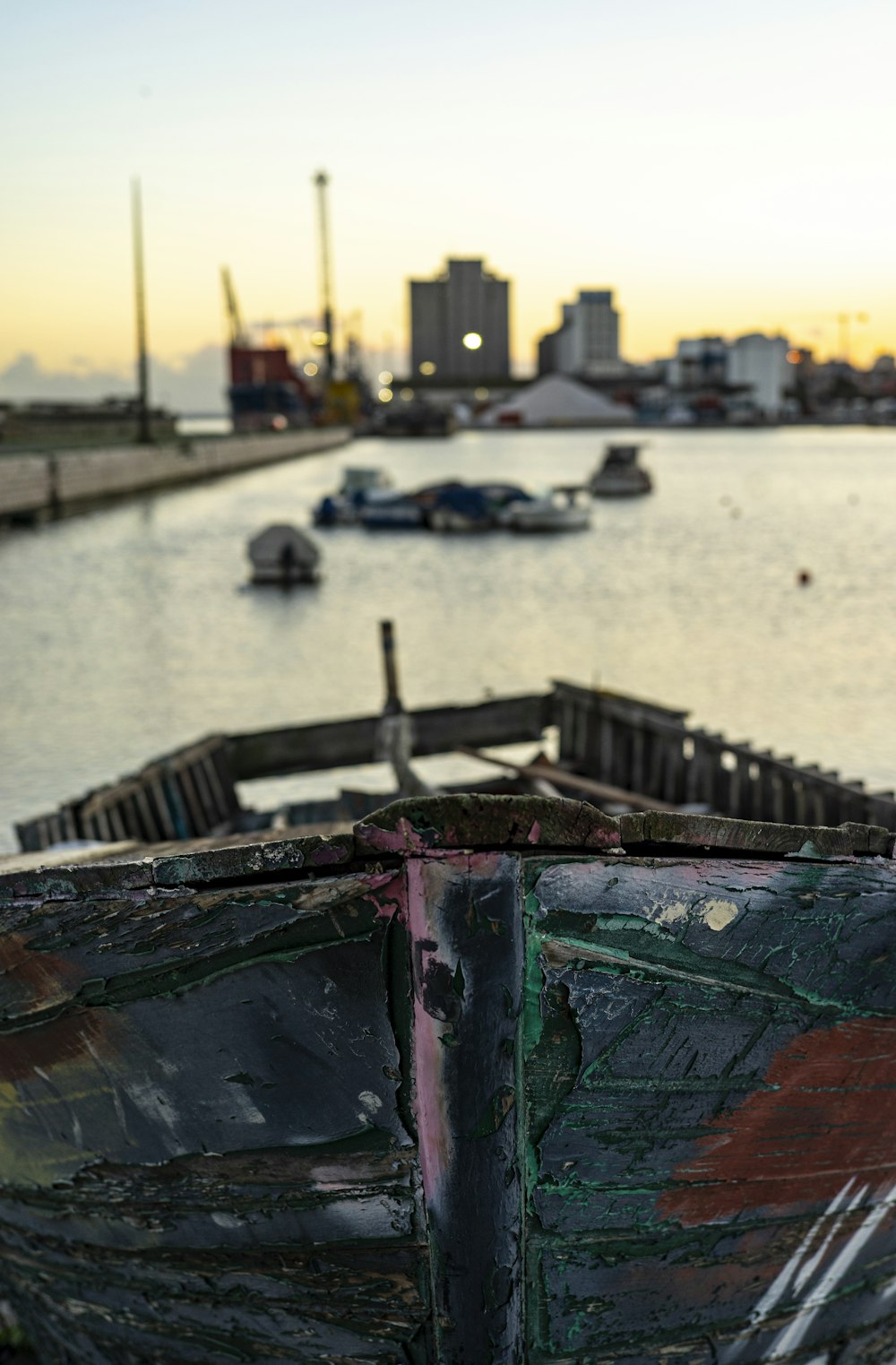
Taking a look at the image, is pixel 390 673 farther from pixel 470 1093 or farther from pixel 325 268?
pixel 325 268

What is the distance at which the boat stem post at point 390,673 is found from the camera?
11.6 m

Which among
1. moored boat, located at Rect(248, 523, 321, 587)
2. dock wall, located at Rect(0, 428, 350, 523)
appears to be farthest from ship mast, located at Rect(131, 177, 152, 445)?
moored boat, located at Rect(248, 523, 321, 587)

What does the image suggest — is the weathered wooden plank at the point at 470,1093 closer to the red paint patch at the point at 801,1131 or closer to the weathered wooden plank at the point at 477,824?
the weathered wooden plank at the point at 477,824

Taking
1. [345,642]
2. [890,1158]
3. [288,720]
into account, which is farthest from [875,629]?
[890,1158]

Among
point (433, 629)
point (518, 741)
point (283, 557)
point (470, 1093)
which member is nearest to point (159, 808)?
point (518, 741)

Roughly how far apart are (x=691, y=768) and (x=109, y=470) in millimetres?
61289

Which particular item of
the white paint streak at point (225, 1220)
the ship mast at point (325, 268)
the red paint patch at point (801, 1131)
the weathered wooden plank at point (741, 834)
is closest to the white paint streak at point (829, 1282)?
the red paint patch at point (801, 1131)

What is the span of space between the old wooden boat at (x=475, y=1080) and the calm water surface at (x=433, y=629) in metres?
9.84

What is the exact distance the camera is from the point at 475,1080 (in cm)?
324

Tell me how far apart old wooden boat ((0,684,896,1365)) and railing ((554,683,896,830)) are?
4.12 m

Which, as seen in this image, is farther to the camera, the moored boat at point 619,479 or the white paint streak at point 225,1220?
the moored boat at point 619,479

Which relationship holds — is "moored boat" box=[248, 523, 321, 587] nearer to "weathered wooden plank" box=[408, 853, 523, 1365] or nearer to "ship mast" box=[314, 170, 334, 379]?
"weathered wooden plank" box=[408, 853, 523, 1365]

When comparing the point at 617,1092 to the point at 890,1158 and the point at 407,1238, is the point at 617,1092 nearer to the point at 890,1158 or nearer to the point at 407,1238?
the point at 407,1238

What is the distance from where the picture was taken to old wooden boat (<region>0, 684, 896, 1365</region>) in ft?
→ 10.4
